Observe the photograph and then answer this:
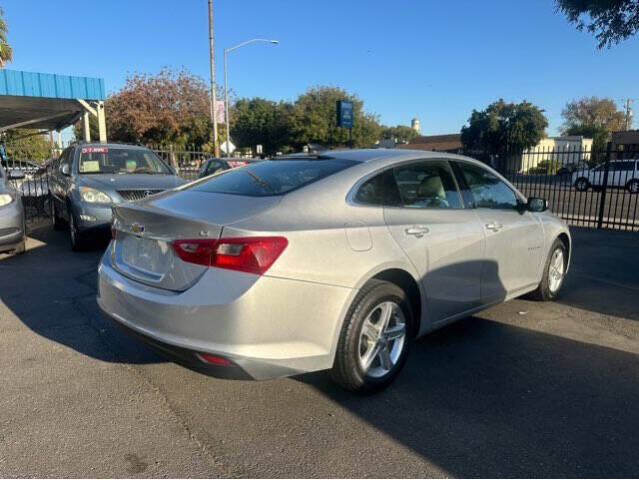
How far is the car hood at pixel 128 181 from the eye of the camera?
23.9ft

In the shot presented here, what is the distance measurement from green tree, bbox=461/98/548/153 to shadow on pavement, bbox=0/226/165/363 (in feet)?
145

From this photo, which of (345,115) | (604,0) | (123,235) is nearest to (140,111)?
(345,115)

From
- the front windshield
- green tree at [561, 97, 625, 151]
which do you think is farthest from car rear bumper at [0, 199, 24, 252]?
green tree at [561, 97, 625, 151]

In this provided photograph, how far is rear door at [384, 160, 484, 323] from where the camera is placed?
3.44 m

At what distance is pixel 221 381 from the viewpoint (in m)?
3.48

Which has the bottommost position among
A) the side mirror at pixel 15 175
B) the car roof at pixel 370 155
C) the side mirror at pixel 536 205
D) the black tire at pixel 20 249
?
the black tire at pixel 20 249

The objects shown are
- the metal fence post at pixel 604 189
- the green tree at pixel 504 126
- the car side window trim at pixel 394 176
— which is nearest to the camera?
the car side window trim at pixel 394 176

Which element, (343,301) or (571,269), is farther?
(571,269)

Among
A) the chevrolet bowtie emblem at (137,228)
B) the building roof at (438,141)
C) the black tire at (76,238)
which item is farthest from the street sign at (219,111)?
the building roof at (438,141)

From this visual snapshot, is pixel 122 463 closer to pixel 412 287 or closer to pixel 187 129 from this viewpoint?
pixel 412 287

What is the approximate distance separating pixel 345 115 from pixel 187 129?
19824mm

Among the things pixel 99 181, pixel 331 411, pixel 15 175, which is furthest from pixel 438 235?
pixel 15 175

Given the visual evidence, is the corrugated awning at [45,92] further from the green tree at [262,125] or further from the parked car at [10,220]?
the green tree at [262,125]

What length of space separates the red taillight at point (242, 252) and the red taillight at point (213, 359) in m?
0.48
